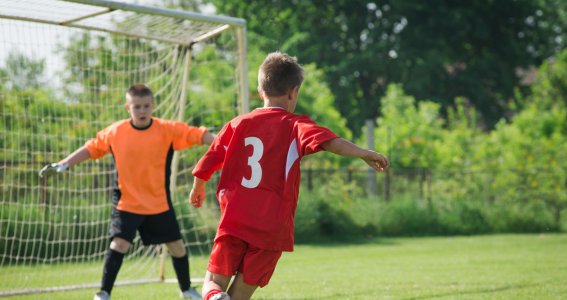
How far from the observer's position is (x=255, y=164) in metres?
3.84

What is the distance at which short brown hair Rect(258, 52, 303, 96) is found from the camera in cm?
390

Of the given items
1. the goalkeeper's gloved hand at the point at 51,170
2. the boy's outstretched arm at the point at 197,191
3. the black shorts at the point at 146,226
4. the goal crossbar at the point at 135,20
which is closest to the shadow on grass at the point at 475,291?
the black shorts at the point at 146,226

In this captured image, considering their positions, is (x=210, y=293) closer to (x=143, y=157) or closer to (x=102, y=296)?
(x=102, y=296)

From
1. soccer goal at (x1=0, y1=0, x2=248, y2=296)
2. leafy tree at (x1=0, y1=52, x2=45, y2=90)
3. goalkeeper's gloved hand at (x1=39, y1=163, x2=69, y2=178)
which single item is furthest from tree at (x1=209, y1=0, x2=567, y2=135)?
goalkeeper's gloved hand at (x1=39, y1=163, x2=69, y2=178)

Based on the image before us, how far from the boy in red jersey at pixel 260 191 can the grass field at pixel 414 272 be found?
258 cm

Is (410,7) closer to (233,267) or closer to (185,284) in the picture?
(185,284)

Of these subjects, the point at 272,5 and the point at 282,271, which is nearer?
the point at 282,271

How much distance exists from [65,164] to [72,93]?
3.29 m

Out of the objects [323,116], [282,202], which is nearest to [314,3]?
[323,116]

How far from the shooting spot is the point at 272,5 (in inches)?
1216

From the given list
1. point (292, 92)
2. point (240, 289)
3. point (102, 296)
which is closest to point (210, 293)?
point (240, 289)

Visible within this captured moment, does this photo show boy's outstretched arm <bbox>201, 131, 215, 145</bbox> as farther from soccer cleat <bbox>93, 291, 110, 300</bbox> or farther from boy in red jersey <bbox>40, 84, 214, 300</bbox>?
soccer cleat <bbox>93, 291, 110, 300</bbox>

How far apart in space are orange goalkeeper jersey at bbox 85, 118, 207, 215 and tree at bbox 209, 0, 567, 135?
23765 mm

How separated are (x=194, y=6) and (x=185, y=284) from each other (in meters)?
32.2
